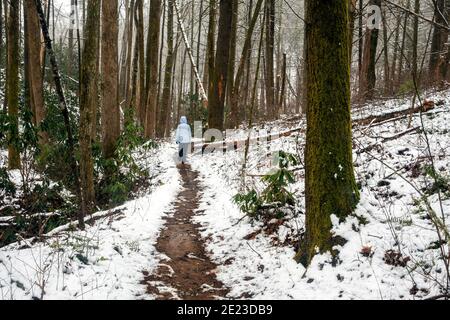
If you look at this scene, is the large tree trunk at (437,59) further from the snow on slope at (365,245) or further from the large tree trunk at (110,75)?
the large tree trunk at (110,75)

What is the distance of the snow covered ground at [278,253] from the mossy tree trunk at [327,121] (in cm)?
21

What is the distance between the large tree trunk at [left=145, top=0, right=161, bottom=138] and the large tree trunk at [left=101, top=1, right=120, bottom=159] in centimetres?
396

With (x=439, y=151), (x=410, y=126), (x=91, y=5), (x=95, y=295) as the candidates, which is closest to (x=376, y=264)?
(x=95, y=295)

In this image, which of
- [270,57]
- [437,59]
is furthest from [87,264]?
[437,59]

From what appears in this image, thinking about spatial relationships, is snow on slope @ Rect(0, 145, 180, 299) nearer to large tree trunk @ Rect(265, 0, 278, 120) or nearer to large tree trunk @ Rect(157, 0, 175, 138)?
large tree trunk @ Rect(265, 0, 278, 120)

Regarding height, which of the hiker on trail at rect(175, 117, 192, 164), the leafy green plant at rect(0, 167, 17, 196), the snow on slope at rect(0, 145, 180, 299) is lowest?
the snow on slope at rect(0, 145, 180, 299)

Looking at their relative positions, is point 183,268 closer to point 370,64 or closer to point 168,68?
point 370,64

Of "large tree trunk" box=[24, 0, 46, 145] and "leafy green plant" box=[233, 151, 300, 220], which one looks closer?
"leafy green plant" box=[233, 151, 300, 220]

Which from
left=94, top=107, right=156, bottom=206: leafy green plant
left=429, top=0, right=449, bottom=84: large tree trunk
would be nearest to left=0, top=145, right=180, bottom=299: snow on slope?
left=94, top=107, right=156, bottom=206: leafy green plant

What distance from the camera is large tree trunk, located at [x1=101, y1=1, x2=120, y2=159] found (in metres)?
9.02

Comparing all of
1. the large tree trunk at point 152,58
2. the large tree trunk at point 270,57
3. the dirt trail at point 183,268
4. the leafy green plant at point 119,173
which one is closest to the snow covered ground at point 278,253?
the dirt trail at point 183,268

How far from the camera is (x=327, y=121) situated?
3.87 m

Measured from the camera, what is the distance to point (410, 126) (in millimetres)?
7414

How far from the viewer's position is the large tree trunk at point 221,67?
39.2 ft
